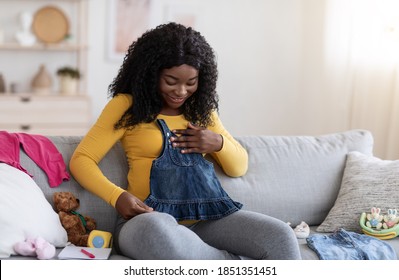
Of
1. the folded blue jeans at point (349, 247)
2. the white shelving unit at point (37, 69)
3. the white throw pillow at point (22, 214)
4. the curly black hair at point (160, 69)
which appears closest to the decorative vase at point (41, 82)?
the white shelving unit at point (37, 69)

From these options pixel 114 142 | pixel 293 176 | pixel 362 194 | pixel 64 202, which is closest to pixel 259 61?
pixel 293 176

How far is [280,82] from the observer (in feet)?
18.2

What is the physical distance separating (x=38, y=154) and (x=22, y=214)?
0.34 meters

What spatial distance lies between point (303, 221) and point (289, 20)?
3.29 m

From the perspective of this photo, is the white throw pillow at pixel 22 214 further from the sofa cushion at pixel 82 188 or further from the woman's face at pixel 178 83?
the woman's face at pixel 178 83

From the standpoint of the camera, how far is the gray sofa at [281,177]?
234 cm

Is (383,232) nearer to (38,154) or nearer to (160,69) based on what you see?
(160,69)

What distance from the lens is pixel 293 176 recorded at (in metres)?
2.58

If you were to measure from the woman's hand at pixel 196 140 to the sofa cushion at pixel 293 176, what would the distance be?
194 millimetres

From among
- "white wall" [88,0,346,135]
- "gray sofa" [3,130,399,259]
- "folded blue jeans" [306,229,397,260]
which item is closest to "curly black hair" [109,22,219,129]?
"gray sofa" [3,130,399,259]

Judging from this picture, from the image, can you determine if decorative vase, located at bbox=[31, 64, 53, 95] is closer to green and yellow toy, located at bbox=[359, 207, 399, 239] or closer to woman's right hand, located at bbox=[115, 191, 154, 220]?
woman's right hand, located at bbox=[115, 191, 154, 220]

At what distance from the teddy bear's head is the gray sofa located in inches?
2.1

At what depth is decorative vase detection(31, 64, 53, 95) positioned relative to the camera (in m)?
5.14

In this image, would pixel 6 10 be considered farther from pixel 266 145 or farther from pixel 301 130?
pixel 266 145
